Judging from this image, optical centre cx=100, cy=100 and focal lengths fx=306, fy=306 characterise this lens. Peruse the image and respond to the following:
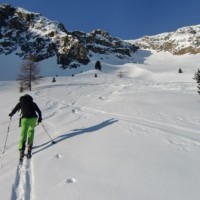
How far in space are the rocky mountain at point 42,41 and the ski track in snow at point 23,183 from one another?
99.9m

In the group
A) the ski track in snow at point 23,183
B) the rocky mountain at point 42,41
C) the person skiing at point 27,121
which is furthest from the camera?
the rocky mountain at point 42,41

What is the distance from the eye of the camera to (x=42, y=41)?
128 m

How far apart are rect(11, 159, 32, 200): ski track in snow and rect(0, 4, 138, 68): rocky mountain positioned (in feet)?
328

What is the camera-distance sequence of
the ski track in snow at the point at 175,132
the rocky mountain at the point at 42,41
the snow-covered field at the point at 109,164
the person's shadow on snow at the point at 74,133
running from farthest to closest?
1. the rocky mountain at the point at 42,41
2. the person's shadow on snow at the point at 74,133
3. the ski track in snow at the point at 175,132
4. the snow-covered field at the point at 109,164

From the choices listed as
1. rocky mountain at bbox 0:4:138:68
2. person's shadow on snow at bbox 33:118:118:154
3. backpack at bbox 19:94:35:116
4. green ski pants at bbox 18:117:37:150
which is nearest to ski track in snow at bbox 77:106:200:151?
person's shadow on snow at bbox 33:118:118:154

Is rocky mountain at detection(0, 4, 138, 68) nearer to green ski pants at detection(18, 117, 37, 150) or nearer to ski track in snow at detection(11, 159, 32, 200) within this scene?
green ski pants at detection(18, 117, 37, 150)

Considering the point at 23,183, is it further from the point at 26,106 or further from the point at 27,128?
the point at 26,106

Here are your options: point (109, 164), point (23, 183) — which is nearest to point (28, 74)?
point (109, 164)

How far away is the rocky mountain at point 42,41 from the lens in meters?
115

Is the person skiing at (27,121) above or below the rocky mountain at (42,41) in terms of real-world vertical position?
below

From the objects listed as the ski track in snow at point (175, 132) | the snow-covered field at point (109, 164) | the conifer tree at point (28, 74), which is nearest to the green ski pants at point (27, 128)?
the snow-covered field at point (109, 164)

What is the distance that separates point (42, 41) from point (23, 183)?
12540 cm

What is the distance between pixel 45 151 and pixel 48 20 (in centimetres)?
14927

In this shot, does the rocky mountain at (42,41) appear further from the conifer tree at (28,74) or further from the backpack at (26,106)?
the backpack at (26,106)
